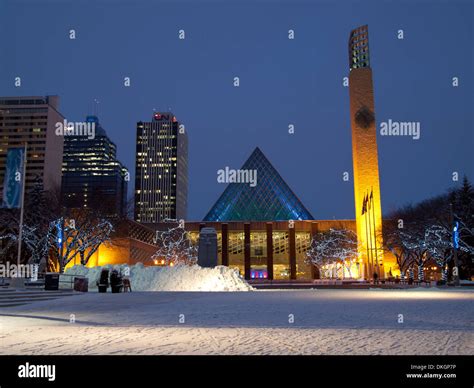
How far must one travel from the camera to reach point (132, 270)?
3086cm

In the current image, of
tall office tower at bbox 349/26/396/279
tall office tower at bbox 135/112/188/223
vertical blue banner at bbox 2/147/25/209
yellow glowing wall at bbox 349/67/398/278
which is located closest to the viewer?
vertical blue banner at bbox 2/147/25/209

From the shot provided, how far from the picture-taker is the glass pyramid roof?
247 ft

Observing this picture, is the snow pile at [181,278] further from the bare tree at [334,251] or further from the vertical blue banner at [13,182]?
the bare tree at [334,251]

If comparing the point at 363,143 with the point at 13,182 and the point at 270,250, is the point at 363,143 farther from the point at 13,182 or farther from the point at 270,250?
the point at 13,182

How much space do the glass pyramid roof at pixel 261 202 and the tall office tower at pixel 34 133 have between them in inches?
3065

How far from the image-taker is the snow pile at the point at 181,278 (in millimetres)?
28406

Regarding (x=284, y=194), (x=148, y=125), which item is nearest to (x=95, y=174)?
(x=148, y=125)

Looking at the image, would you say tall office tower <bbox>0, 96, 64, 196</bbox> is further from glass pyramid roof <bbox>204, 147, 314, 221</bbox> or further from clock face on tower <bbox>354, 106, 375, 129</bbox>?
clock face on tower <bbox>354, 106, 375, 129</bbox>

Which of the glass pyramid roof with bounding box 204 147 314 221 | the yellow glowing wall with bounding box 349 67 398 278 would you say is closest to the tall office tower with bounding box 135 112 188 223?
the glass pyramid roof with bounding box 204 147 314 221

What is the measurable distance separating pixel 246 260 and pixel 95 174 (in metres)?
147

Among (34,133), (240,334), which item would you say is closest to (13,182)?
(240,334)

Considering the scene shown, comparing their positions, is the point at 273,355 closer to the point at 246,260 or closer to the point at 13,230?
the point at 13,230

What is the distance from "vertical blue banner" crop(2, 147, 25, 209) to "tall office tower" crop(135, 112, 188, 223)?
536ft

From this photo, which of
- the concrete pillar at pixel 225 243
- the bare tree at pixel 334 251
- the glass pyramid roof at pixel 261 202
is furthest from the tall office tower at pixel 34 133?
the bare tree at pixel 334 251
